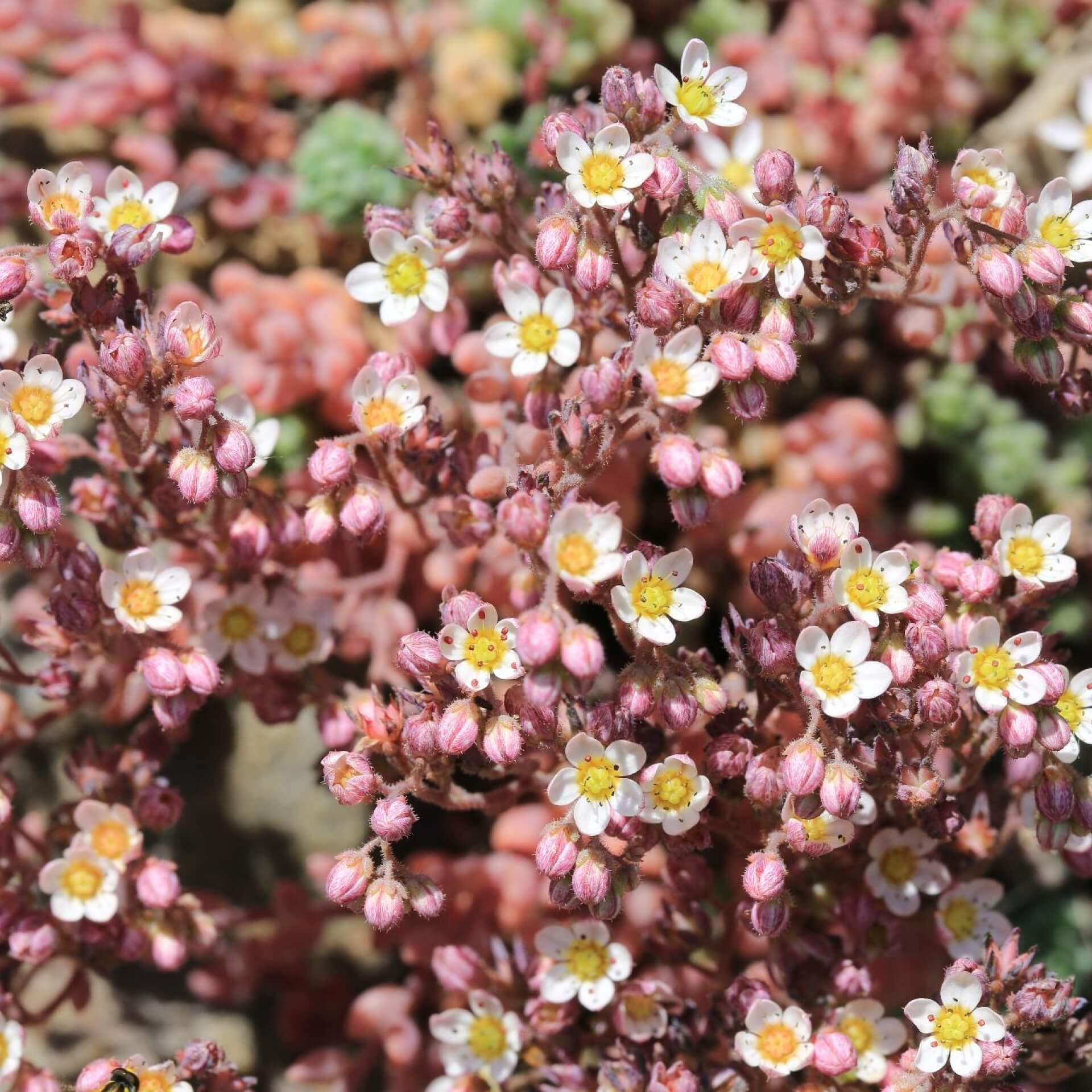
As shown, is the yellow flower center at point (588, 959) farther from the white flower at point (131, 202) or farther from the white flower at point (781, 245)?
the white flower at point (131, 202)

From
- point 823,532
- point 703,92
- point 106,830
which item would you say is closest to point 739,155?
point 703,92

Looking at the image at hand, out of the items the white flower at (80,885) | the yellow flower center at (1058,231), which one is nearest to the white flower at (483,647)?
the white flower at (80,885)

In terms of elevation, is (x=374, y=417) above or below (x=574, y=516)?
below

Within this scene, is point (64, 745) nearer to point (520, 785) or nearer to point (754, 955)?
point (520, 785)

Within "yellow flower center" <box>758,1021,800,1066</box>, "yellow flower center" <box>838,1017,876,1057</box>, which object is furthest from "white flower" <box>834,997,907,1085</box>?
"yellow flower center" <box>758,1021,800,1066</box>

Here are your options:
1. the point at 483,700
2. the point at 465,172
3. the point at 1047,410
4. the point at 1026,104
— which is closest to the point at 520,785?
the point at 483,700

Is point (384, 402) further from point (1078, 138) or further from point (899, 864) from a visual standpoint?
point (1078, 138)
